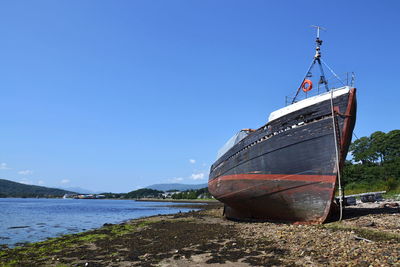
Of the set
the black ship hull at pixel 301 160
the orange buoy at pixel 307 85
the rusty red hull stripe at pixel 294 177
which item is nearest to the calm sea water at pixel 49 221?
the rusty red hull stripe at pixel 294 177

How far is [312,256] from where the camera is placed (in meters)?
8.92

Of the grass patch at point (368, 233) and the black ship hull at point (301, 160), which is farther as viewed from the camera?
the black ship hull at point (301, 160)

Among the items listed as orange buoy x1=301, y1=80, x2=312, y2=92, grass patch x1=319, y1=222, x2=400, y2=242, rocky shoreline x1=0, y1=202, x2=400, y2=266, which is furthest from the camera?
orange buoy x1=301, y1=80, x2=312, y2=92

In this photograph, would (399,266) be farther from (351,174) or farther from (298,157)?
(351,174)

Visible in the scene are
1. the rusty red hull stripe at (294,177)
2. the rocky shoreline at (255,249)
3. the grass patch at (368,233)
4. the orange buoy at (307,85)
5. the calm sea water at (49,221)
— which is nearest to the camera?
the rocky shoreline at (255,249)

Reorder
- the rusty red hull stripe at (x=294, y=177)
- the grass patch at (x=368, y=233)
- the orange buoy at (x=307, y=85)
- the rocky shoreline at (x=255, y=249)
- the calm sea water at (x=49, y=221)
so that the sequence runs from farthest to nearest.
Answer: the calm sea water at (x=49, y=221), the orange buoy at (x=307, y=85), the rusty red hull stripe at (x=294, y=177), the grass patch at (x=368, y=233), the rocky shoreline at (x=255, y=249)

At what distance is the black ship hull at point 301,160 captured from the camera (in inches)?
527

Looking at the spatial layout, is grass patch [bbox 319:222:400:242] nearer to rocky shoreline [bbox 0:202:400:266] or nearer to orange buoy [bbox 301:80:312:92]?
rocky shoreline [bbox 0:202:400:266]

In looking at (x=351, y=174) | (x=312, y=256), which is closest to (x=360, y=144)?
(x=351, y=174)

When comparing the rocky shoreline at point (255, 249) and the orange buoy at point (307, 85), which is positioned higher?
the orange buoy at point (307, 85)

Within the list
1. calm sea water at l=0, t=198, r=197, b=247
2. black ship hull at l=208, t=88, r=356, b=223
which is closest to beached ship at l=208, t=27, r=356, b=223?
black ship hull at l=208, t=88, r=356, b=223

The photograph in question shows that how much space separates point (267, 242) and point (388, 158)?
71.6 metres

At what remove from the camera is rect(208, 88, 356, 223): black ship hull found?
1338 centimetres

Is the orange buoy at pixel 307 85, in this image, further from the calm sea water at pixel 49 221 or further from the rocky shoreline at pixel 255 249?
the calm sea water at pixel 49 221
